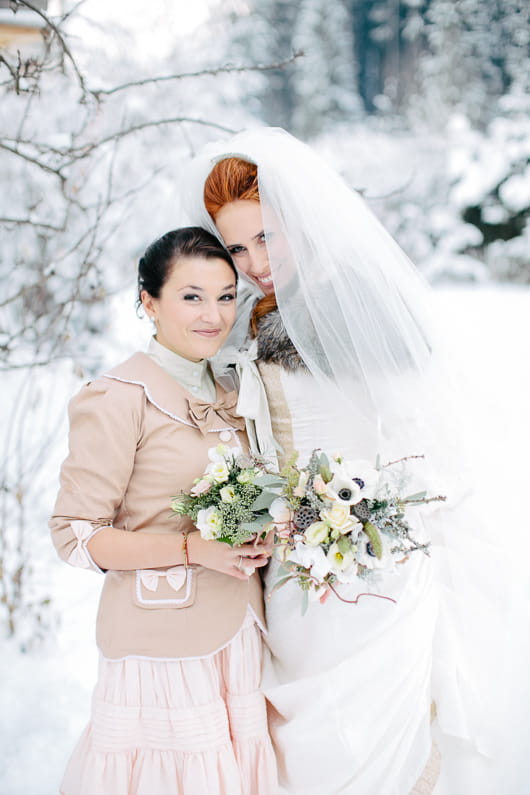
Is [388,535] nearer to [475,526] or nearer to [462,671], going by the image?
[475,526]

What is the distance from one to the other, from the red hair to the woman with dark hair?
0.62 feet

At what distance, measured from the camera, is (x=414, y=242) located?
11.9 meters

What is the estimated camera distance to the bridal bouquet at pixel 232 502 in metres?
1.55

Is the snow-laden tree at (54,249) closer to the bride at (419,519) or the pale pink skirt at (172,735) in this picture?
the bride at (419,519)

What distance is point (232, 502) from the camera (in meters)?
1.56

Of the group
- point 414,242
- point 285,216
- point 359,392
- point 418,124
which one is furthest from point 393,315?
point 418,124

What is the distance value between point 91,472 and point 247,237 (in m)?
0.91

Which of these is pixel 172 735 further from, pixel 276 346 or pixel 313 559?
pixel 276 346

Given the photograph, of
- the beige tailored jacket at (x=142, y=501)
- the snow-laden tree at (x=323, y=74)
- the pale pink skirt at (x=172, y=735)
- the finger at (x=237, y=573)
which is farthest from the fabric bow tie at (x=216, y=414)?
the snow-laden tree at (x=323, y=74)

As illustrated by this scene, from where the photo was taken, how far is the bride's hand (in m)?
1.68

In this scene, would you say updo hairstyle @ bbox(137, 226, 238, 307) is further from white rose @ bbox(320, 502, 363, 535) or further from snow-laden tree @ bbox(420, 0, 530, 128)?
snow-laden tree @ bbox(420, 0, 530, 128)

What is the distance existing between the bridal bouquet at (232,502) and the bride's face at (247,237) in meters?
0.71

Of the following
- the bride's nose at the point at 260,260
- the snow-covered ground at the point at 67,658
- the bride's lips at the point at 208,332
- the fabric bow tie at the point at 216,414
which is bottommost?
the snow-covered ground at the point at 67,658

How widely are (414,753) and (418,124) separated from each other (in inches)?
643
